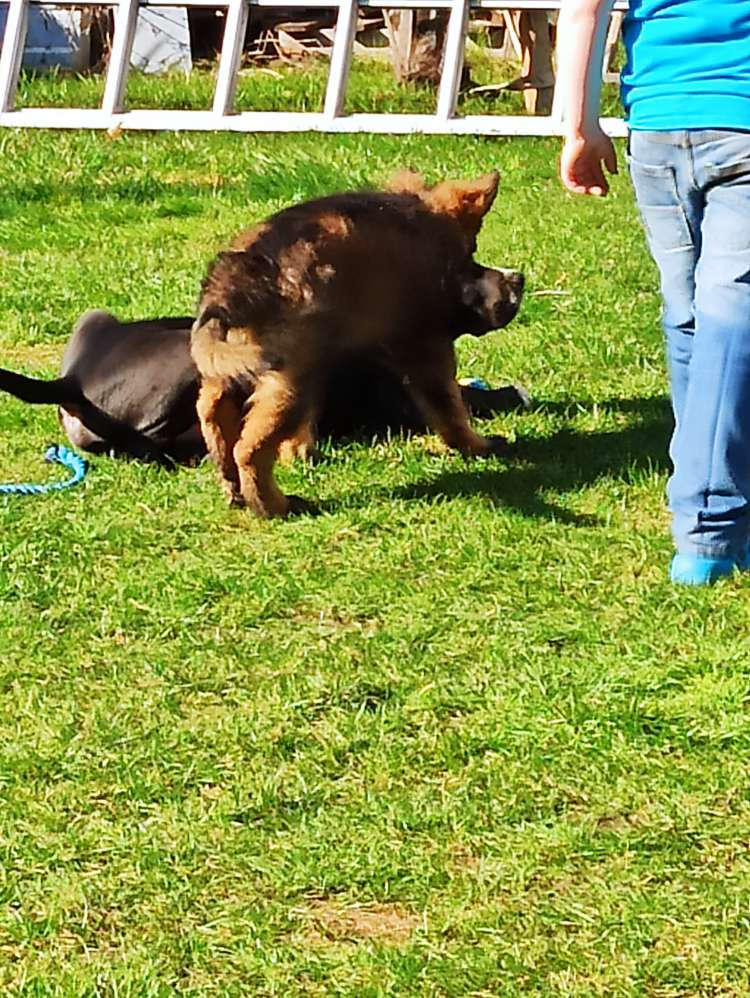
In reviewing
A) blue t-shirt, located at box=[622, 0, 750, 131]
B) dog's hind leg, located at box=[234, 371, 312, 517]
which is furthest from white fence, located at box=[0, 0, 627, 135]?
blue t-shirt, located at box=[622, 0, 750, 131]

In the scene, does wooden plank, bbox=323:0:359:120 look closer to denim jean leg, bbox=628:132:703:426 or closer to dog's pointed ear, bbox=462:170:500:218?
dog's pointed ear, bbox=462:170:500:218

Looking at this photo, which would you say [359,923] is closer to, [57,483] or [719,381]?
[719,381]

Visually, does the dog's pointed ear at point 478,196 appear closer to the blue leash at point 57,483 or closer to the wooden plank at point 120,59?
the blue leash at point 57,483

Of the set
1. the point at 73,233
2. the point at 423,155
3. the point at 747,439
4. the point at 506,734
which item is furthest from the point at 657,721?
the point at 423,155

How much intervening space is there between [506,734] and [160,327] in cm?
274

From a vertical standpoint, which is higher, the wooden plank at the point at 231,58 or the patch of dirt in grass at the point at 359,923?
the wooden plank at the point at 231,58

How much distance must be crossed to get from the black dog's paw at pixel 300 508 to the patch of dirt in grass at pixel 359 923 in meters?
2.15

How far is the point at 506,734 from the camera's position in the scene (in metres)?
3.86

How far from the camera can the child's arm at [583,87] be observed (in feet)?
14.1

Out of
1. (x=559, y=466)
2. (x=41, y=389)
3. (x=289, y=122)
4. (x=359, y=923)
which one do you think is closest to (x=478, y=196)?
(x=559, y=466)

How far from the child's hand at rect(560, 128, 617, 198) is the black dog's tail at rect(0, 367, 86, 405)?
2.08 metres

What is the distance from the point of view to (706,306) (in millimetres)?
4383

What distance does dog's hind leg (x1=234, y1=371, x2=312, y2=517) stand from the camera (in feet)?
16.6

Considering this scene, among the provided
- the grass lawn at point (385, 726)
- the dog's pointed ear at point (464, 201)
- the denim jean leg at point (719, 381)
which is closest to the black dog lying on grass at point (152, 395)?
the grass lawn at point (385, 726)
